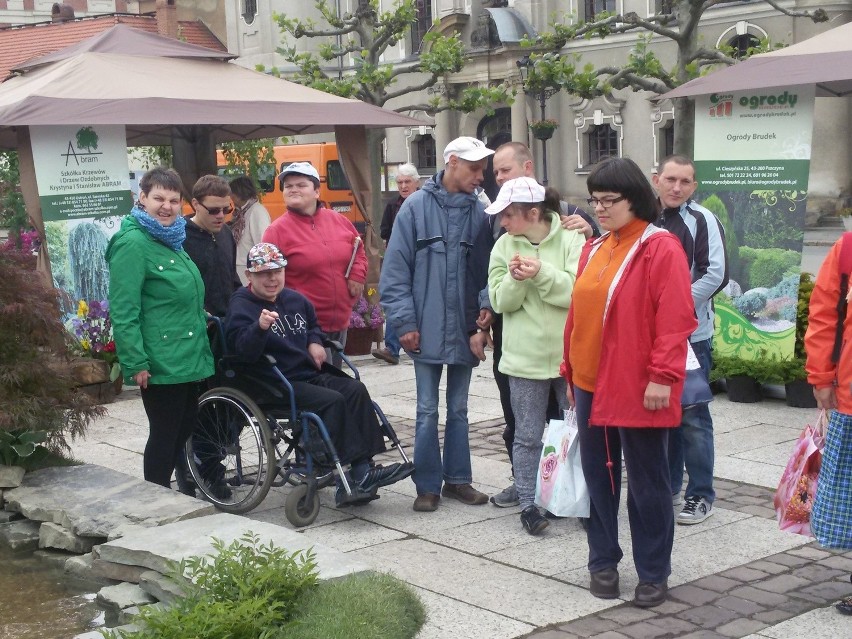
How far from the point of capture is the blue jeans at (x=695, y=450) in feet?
19.5

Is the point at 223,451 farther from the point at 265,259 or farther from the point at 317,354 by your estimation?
the point at 265,259

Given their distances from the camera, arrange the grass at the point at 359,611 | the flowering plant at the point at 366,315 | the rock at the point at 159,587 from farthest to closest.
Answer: the flowering plant at the point at 366,315 → the rock at the point at 159,587 → the grass at the point at 359,611

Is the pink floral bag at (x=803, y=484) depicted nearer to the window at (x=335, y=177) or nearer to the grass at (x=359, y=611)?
the grass at (x=359, y=611)

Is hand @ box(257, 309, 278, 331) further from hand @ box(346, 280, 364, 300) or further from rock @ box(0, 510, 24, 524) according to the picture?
rock @ box(0, 510, 24, 524)

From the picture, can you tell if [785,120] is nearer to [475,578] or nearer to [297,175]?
[297,175]

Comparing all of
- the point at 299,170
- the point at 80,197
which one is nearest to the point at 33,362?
the point at 299,170

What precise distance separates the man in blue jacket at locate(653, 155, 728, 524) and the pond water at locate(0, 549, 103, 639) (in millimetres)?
2912

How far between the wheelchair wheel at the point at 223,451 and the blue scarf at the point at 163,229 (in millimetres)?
823

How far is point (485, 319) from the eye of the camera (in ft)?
20.2

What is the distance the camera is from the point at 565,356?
16.6ft

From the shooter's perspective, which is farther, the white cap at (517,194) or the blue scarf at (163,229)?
the blue scarf at (163,229)

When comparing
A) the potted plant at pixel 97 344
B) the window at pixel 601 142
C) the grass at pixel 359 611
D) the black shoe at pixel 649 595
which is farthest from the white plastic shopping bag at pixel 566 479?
the window at pixel 601 142

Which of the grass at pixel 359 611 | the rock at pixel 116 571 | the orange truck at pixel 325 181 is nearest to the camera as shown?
the grass at pixel 359 611

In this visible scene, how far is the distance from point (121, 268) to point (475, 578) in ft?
7.54
